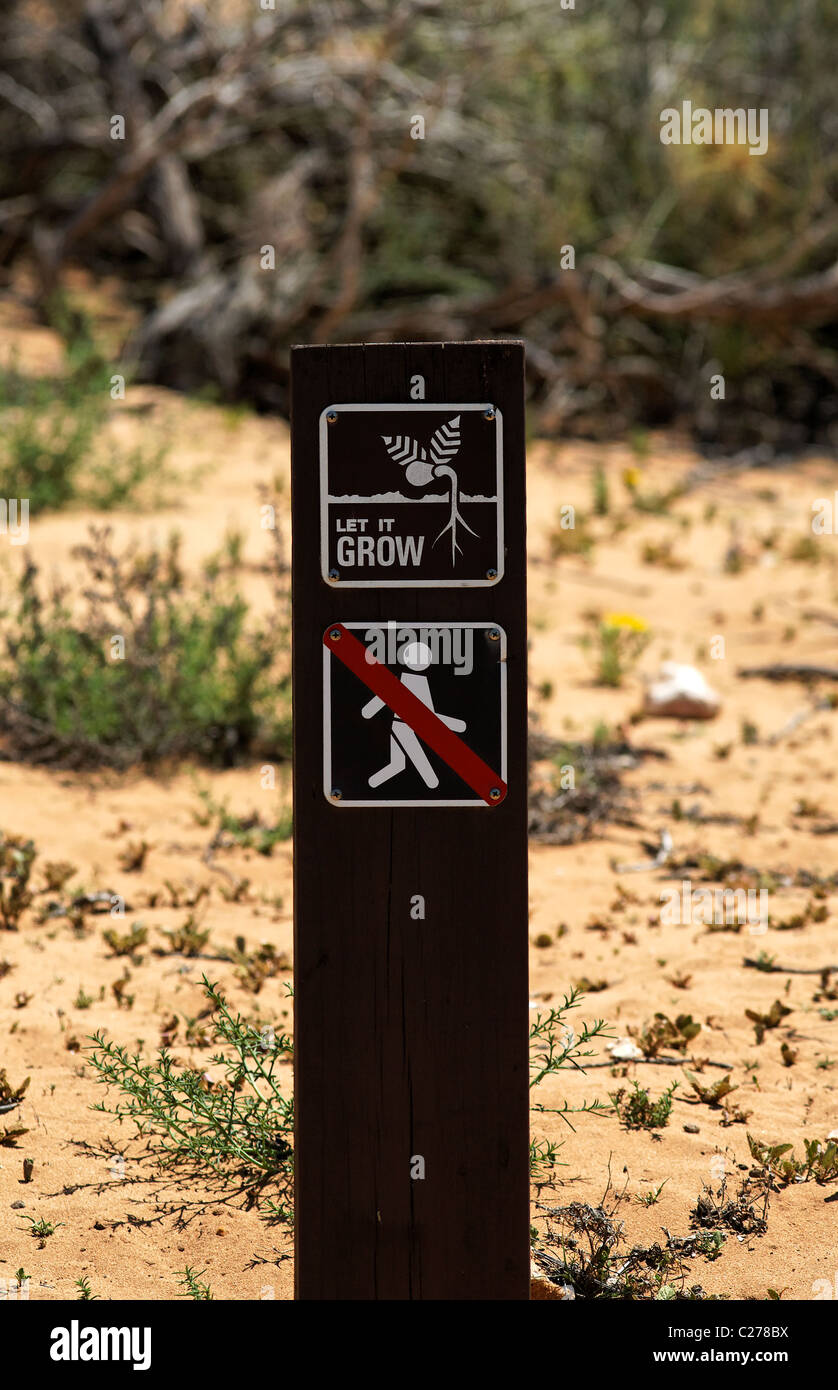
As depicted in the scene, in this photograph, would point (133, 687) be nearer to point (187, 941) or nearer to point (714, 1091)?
point (187, 941)

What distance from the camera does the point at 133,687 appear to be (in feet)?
17.3

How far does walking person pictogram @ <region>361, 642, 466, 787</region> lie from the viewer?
2078 mm

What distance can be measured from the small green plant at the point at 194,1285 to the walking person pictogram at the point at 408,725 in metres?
1.04

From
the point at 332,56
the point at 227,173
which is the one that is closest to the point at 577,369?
the point at 332,56

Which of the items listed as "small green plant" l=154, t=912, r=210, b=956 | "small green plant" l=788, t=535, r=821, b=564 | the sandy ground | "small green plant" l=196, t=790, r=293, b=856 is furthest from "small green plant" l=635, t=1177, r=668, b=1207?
"small green plant" l=788, t=535, r=821, b=564

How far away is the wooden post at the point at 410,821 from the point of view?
2.07 metres

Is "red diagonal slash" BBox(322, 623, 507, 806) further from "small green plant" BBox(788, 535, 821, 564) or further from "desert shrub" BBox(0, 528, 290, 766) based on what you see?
"small green plant" BBox(788, 535, 821, 564)

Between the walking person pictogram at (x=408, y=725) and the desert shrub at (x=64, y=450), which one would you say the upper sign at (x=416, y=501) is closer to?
the walking person pictogram at (x=408, y=725)

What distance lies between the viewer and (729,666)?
696 centimetres

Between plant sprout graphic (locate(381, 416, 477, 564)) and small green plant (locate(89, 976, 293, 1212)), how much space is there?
115cm

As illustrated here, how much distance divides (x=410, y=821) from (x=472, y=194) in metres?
10.6

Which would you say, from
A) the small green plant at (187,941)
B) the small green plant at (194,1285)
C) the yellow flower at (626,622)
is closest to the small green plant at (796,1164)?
the small green plant at (194,1285)
